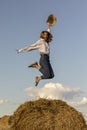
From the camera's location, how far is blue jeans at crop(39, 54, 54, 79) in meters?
14.3

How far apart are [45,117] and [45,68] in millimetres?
1571

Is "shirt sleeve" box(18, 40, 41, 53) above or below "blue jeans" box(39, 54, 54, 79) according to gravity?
above

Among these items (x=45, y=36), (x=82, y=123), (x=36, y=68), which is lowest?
(x=82, y=123)

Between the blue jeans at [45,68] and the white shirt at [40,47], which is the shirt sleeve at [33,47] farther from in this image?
the blue jeans at [45,68]

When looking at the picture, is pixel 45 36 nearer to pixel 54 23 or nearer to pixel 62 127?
pixel 54 23

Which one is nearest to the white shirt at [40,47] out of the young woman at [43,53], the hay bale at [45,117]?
the young woman at [43,53]

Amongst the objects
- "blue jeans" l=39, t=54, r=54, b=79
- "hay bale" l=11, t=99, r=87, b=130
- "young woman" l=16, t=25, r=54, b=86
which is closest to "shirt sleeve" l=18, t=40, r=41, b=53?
"young woman" l=16, t=25, r=54, b=86

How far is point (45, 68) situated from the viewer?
14375 millimetres

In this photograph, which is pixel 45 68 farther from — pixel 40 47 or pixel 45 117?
pixel 45 117

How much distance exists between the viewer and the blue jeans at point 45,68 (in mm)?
14344

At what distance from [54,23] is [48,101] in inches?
98.3

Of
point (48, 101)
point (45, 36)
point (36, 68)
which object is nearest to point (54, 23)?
point (45, 36)

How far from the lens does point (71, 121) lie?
14.9 meters

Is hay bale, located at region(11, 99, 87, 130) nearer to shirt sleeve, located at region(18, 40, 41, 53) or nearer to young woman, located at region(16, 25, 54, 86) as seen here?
young woman, located at region(16, 25, 54, 86)
